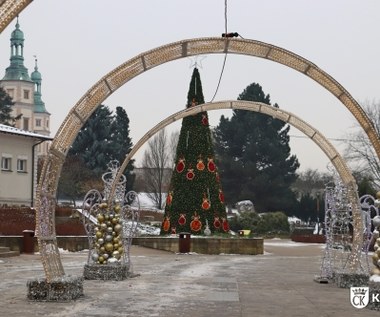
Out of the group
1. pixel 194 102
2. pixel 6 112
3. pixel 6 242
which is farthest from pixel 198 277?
pixel 6 112

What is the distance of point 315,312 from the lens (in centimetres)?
1032

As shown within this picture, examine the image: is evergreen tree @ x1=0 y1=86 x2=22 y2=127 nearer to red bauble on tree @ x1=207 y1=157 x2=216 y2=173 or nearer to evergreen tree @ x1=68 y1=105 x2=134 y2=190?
evergreen tree @ x1=68 y1=105 x2=134 y2=190

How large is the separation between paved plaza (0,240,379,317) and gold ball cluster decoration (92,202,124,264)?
29.3 inches

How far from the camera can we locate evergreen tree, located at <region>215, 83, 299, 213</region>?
61.3 m

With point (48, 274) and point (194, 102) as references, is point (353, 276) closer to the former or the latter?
point (48, 274)

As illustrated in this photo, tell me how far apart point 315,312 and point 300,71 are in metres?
4.36

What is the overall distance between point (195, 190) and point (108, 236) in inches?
599

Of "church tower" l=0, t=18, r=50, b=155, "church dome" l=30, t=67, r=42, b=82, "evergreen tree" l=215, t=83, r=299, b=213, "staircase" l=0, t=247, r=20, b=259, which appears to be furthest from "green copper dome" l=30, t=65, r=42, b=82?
"staircase" l=0, t=247, r=20, b=259

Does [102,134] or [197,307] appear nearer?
[197,307]

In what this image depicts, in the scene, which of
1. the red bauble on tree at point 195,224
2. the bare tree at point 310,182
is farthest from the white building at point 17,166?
the bare tree at point 310,182

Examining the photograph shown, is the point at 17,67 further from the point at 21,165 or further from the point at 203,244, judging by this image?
the point at 203,244

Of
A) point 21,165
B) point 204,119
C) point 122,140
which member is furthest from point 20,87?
point 204,119

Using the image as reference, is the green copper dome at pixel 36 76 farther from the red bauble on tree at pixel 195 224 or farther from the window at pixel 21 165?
the red bauble on tree at pixel 195 224

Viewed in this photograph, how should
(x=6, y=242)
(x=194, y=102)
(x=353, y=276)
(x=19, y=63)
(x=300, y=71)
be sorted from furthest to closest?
(x=19, y=63) < (x=194, y=102) < (x=6, y=242) < (x=353, y=276) < (x=300, y=71)
